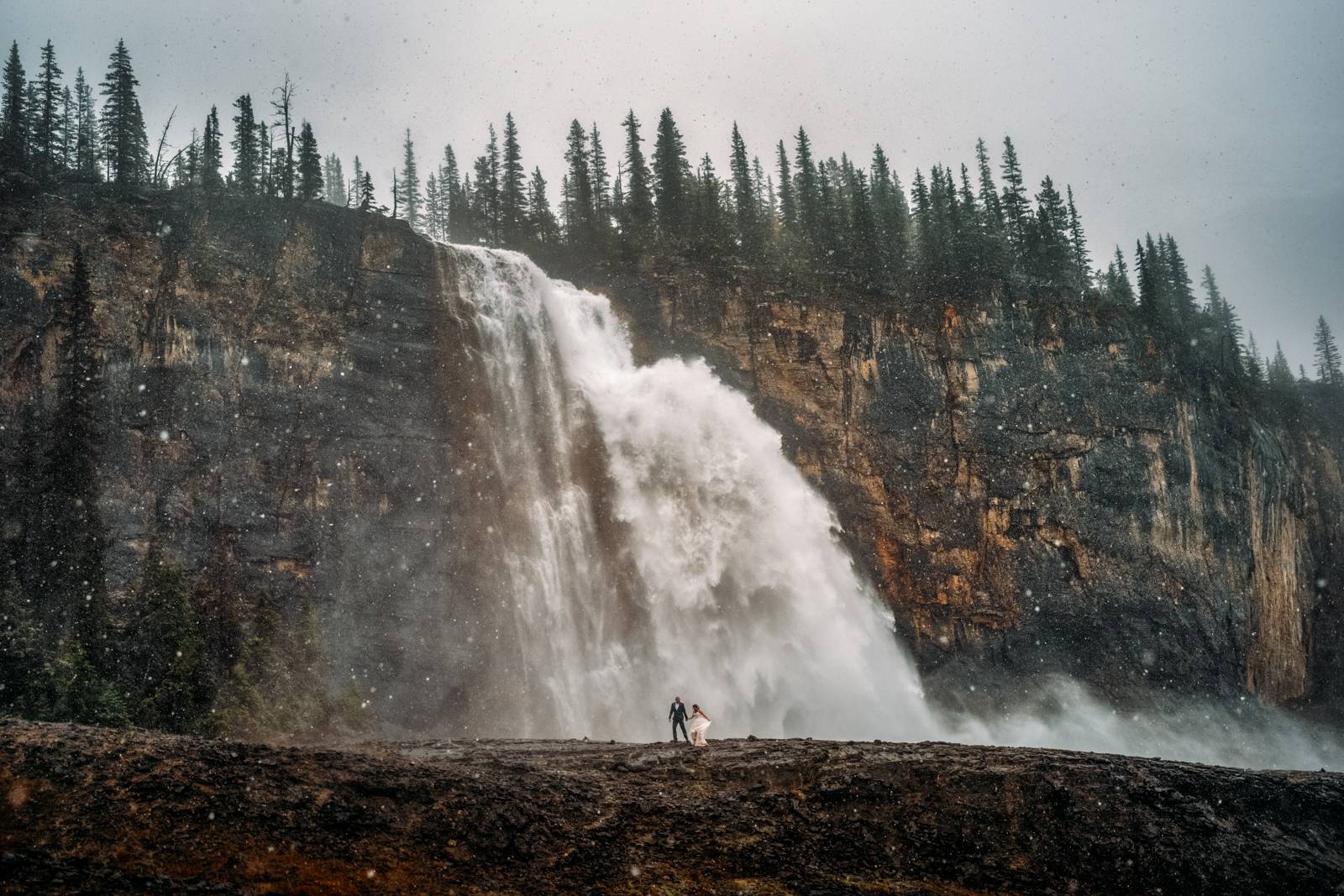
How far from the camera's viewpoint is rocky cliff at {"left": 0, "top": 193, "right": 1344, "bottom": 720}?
1057 inches

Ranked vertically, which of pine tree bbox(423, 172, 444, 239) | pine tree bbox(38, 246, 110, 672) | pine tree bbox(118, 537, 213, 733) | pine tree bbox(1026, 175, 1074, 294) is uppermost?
pine tree bbox(423, 172, 444, 239)

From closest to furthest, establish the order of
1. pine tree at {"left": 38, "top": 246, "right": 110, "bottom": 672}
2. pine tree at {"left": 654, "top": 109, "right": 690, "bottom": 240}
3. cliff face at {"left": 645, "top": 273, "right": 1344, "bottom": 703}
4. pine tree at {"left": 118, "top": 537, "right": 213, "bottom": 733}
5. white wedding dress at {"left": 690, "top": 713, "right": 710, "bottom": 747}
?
white wedding dress at {"left": 690, "top": 713, "right": 710, "bottom": 747}
pine tree at {"left": 118, "top": 537, "right": 213, "bottom": 733}
pine tree at {"left": 38, "top": 246, "right": 110, "bottom": 672}
cliff face at {"left": 645, "top": 273, "right": 1344, "bottom": 703}
pine tree at {"left": 654, "top": 109, "right": 690, "bottom": 240}

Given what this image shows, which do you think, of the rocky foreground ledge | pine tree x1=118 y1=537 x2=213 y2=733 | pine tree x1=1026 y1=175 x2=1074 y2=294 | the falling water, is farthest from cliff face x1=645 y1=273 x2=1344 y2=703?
pine tree x1=118 y1=537 x2=213 y2=733

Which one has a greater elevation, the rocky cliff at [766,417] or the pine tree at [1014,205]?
the pine tree at [1014,205]

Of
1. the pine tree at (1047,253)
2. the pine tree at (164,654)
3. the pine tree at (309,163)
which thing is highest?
the pine tree at (309,163)

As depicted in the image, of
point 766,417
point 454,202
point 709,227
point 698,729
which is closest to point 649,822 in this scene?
point 698,729

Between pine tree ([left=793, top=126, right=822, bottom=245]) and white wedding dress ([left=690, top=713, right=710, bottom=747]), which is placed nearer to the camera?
white wedding dress ([left=690, top=713, right=710, bottom=747])

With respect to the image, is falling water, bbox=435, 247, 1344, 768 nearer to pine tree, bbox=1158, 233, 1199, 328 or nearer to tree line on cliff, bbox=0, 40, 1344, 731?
tree line on cliff, bbox=0, 40, 1344, 731

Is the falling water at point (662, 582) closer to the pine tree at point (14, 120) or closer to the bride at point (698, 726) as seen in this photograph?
the bride at point (698, 726)

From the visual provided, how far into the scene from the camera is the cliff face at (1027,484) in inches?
1313

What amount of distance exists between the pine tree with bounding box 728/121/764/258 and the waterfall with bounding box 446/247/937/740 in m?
11.9

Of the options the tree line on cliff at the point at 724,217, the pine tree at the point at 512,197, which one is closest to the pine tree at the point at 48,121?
the tree line on cliff at the point at 724,217

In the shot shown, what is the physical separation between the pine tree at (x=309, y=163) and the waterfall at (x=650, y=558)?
11387 millimetres

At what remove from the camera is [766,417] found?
1352 inches
